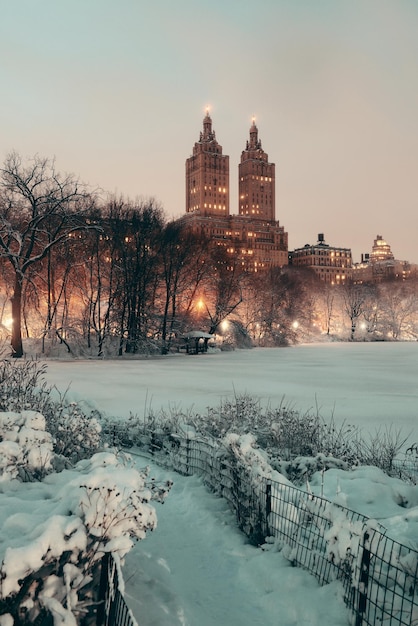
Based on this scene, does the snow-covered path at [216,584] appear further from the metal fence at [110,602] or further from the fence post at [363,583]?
the metal fence at [110,602]

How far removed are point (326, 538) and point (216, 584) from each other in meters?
1.72

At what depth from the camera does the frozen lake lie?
17188 mm

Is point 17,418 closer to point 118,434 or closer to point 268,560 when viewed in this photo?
point 268,560

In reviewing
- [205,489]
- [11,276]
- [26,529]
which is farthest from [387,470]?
[11,276]

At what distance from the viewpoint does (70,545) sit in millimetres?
4000

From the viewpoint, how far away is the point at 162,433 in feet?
41.1

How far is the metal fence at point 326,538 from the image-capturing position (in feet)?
16.8

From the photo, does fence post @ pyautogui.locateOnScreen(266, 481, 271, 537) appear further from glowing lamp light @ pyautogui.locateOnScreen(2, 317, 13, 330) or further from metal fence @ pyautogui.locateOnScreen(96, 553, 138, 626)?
glowing lamp light @ pyautogui.locateOnScreen(2, 317, 13, 330)

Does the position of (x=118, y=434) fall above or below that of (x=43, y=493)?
below

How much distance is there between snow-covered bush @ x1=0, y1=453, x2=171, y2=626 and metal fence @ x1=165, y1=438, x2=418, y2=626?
7.44 ft

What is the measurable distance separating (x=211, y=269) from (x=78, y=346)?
73.0ft

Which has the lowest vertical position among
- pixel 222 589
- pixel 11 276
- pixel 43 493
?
pixel 222 589

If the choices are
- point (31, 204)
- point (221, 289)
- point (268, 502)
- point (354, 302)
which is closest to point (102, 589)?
point (268, 502)

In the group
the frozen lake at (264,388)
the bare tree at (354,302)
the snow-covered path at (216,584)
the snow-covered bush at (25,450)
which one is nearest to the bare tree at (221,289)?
the frozen lake at (264,388)
